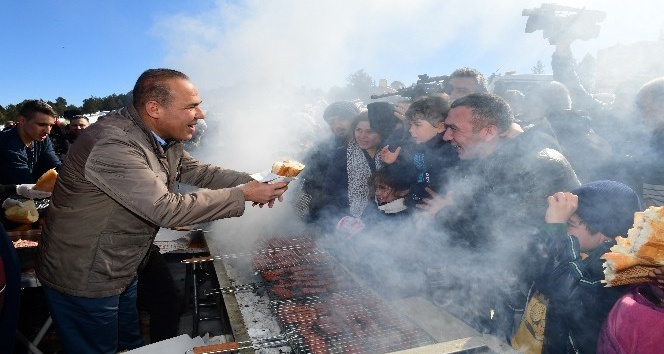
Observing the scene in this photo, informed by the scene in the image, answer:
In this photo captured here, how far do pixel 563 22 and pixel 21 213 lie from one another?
8.30 m

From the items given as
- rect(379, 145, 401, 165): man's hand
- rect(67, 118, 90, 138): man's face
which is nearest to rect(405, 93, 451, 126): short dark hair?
rect(379, 145, 401, 165): man's hand

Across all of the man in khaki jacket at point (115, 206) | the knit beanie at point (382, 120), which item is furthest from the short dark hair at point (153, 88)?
the knit beanie at point (382, 120)

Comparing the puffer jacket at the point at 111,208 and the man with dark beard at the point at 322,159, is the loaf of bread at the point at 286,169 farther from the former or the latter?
the man with dark beard at the point at 322,159

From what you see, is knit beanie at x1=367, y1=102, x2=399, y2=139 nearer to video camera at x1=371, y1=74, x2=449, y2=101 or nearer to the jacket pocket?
video camera at x1=371, y1=74, x2=449, y2=101

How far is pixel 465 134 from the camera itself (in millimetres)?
3248

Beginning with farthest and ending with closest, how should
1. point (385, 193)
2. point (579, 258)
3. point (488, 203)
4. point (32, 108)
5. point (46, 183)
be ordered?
point (32, 108) < point (46, 183) < point (385, 193) < point (488, 203) < point (579, 258)

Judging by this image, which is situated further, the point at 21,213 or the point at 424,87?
the point at 424,87

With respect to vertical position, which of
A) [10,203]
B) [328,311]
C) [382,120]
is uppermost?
[382,120]

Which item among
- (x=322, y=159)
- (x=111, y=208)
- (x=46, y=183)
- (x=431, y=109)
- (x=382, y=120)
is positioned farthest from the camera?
(x=322, y=159)

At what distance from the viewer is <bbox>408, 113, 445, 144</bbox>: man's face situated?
3848 millimetres

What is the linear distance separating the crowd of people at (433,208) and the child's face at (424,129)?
15 millimetres

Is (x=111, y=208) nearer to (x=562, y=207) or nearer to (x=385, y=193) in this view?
(x=385, y=193)

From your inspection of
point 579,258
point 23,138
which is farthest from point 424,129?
point 23,138

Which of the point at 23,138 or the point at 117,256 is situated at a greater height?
the point at 23,138
